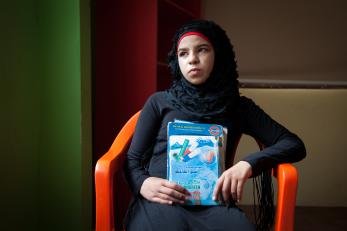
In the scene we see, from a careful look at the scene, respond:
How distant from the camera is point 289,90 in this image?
1.78 meters

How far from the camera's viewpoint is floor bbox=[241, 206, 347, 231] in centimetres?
160

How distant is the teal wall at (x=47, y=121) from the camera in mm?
1047

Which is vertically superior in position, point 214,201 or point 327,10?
point 327,10

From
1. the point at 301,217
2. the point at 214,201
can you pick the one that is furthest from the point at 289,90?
the point at 214,201

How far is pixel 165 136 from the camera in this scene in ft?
2.97

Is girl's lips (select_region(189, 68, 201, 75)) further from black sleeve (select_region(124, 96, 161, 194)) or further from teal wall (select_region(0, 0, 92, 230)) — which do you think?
teal wall (select_region(0, 0, 92, 230))

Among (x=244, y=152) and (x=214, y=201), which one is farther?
(x=244, y=152)

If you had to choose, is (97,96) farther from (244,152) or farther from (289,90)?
(289,90)

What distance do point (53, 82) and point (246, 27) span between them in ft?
4.08

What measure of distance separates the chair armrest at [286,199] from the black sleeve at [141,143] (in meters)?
0.39

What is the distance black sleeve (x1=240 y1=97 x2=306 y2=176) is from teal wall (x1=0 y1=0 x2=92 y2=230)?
0.68 meters

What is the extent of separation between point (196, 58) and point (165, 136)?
0.90 feet

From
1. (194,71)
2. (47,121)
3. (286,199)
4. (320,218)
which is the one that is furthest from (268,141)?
(320,218)

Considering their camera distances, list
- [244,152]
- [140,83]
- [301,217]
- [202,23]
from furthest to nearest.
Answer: [244,152], [301,217], [140,83], [202,23]
